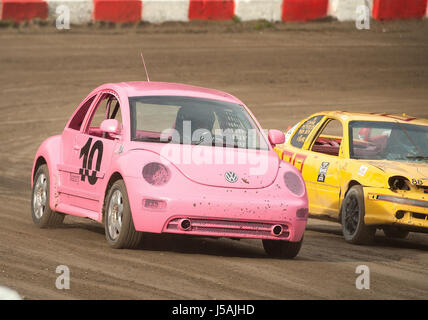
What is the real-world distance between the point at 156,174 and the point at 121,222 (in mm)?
516

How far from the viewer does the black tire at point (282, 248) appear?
988 centimetres

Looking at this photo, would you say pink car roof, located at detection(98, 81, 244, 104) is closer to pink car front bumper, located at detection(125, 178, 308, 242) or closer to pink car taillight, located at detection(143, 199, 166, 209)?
pink car front bumper, located at detection(125, 178, 308, 242)

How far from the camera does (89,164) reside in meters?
10.6

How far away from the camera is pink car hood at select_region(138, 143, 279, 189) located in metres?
9.55

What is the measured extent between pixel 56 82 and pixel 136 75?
71.0 inches

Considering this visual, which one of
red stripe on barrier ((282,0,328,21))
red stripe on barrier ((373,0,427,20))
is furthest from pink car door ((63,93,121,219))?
red stripe on barrier ((373,0,427,20))

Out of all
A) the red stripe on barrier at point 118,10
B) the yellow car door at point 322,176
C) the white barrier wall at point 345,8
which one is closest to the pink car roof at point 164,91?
the yellow car door at point 322,176

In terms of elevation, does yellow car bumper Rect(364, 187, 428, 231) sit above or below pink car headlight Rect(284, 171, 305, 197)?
below

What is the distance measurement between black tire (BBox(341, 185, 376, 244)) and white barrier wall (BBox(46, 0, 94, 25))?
17536 millimetres

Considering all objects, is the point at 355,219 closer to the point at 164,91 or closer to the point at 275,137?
the point at 275,137

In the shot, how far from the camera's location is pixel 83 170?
1067cm

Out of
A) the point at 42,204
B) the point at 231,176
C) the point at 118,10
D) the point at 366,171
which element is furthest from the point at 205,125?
the point at 118,10

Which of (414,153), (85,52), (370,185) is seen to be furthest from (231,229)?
(85,52)
